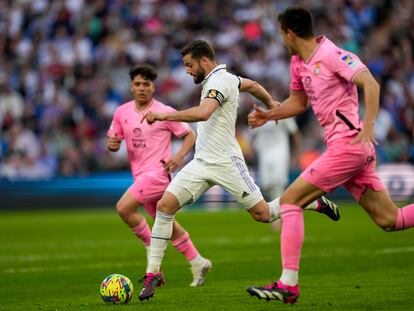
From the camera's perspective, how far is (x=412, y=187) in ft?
85.0

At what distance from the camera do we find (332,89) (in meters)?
8.89

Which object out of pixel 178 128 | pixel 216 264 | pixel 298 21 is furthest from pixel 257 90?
pixel 216 264

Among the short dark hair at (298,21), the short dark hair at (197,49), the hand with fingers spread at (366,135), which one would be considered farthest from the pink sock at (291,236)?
the short dark hair at (197,49)

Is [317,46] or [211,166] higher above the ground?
[317,46]

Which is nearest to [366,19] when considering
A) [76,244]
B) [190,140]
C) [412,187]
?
[412,187]

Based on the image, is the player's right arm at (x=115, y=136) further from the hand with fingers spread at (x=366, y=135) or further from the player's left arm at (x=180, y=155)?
the hand with fingers spread at (x=366, y=135)

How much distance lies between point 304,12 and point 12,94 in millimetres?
20381

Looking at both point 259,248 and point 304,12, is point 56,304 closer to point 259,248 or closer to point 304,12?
point 304,12

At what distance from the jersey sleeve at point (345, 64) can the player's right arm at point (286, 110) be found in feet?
2.55

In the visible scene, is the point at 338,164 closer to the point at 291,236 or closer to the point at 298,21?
the point at 291,236

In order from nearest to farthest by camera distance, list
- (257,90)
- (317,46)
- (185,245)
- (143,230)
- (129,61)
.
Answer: (317,46) < (257,90) < (185,245) < (143,230) < (129,61)

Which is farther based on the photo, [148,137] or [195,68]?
[148,137]

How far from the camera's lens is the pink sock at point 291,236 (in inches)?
341

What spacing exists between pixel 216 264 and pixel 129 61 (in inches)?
626
